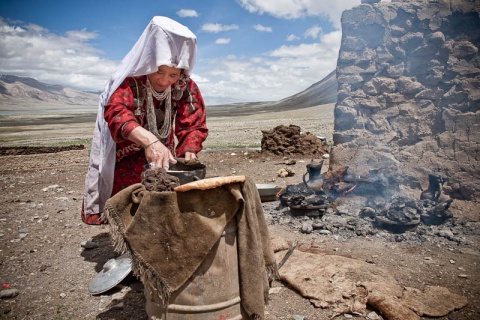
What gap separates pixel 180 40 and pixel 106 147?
1124mm

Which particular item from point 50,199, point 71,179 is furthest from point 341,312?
point 71,179

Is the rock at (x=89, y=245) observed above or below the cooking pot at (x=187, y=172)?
below

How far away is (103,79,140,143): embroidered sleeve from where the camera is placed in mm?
2602

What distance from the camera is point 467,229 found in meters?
4.02

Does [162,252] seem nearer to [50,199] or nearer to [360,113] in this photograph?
[360,113]

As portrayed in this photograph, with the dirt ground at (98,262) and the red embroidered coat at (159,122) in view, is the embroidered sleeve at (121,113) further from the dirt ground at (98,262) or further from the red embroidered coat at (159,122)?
the dirt ground at (98,262)

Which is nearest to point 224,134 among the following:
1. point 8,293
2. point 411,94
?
point 411,94

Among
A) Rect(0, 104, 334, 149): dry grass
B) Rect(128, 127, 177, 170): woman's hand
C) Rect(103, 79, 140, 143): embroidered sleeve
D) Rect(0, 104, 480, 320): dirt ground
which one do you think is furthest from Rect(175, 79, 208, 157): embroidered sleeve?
Rect(0, 104, 334, 149): dry grass

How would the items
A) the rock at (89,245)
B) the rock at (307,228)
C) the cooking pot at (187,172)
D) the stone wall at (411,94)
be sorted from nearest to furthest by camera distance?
the cooking pot at (187,172)
the rock at (89,245)
the rock at (307,228)
the stone wall at (411,94)

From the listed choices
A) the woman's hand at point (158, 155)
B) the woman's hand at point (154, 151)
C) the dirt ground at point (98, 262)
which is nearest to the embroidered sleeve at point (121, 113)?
the woman's hand at point (154, 151)

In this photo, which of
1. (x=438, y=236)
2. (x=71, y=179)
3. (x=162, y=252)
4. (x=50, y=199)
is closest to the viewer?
(x=162, y=252)

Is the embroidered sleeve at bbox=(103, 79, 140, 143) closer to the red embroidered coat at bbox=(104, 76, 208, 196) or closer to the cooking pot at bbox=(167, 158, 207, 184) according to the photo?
the red embroidered coat at bbox=(104, 76, 208, 196)

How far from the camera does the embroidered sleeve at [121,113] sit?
260 cm

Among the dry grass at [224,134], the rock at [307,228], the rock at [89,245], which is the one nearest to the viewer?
the rock at [89,245]
